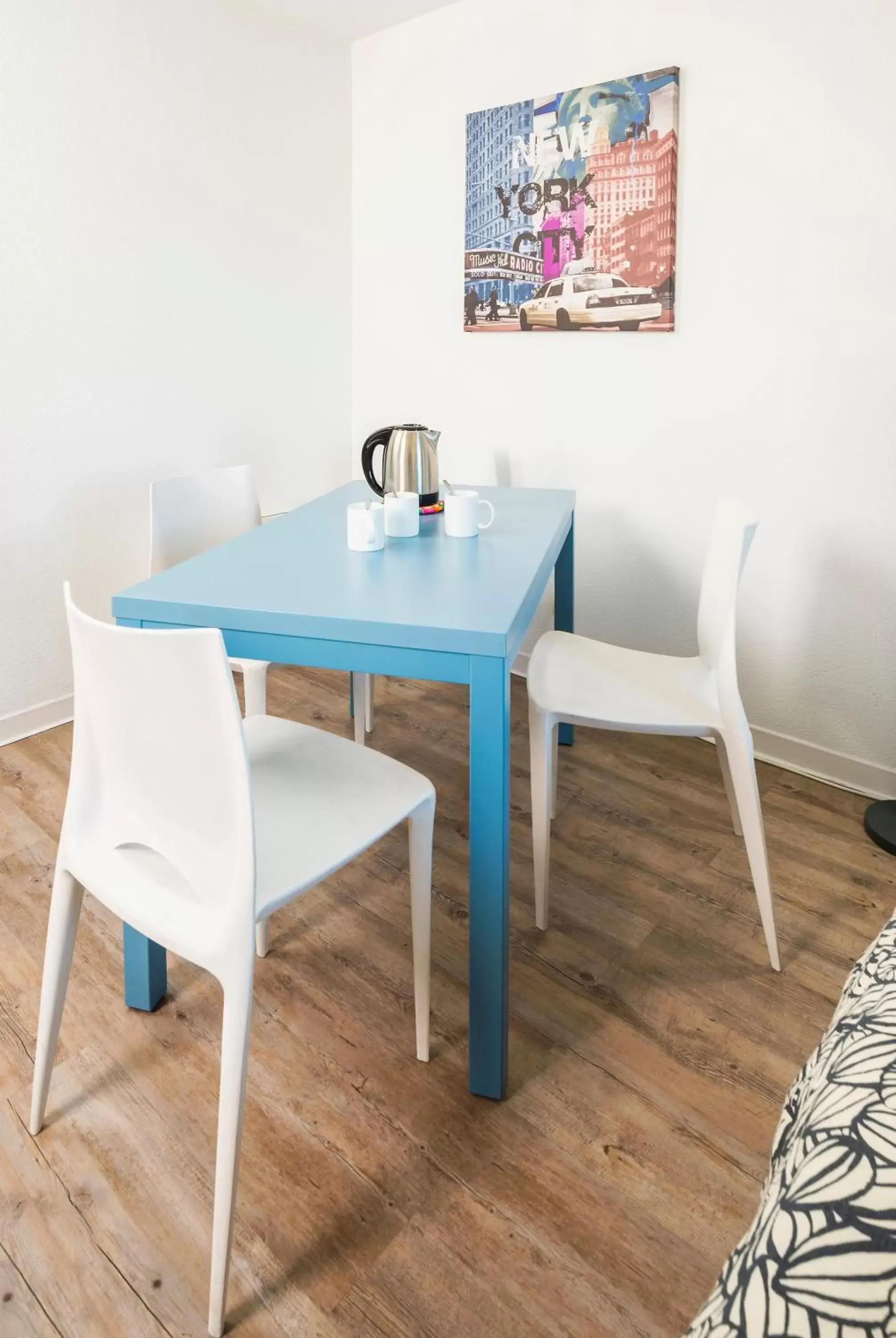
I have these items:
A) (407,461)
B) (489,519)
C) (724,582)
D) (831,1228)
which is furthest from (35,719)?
(831,1228)

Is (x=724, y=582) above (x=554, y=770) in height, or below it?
above

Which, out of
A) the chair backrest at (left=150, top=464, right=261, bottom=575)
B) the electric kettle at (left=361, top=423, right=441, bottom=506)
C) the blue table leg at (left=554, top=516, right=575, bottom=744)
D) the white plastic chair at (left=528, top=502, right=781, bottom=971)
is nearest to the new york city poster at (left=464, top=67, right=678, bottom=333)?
the blue table leg at (left=554, top=516, right=575, bottom=744)

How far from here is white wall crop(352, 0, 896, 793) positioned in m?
2.10

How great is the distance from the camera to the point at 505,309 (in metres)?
2.84

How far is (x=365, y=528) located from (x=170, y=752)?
0.80 m

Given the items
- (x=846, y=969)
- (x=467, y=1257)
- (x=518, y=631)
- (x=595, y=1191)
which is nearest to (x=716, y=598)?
(x=518, y=631)

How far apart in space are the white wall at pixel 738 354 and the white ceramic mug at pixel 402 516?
984 mm

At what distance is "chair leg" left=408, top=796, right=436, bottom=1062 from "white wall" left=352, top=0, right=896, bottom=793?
1.49 m

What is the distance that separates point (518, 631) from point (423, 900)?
0.45m

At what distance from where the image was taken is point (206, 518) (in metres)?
2.26

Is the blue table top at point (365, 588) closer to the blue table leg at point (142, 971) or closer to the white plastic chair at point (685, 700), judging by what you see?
the white plastic chair at point (685, 700)

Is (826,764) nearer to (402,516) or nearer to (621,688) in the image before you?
(621,688)

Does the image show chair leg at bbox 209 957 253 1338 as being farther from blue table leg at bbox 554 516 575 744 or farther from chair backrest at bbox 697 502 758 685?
blue table leg at bbox 554 516 575 744

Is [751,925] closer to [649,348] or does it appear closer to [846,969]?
[846,969]
